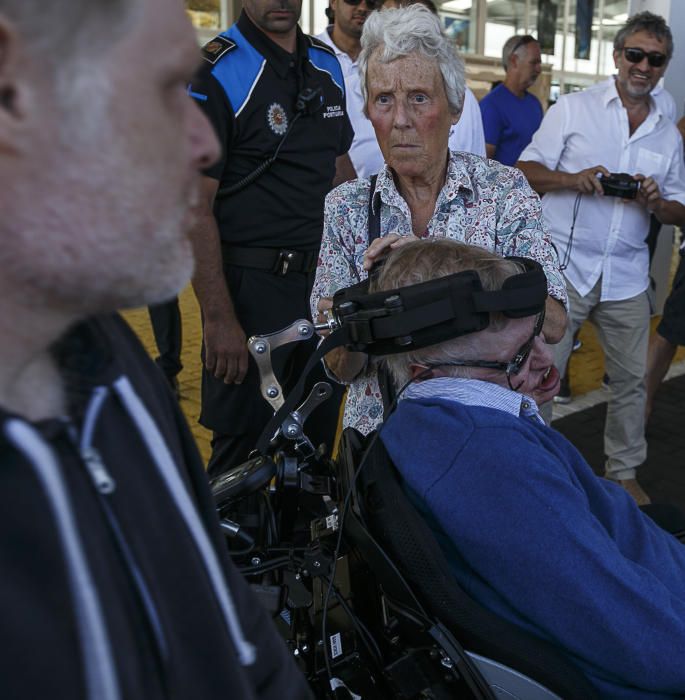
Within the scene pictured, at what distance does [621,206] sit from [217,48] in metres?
2.18

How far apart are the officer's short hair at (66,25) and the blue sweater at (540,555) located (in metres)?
1.04

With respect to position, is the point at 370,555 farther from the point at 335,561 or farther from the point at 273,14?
the point at 273,14

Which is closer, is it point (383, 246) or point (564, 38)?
point (383, 246)

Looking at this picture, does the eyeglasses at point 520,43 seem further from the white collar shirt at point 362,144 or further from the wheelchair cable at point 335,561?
the wheelchair cable at point 335,561

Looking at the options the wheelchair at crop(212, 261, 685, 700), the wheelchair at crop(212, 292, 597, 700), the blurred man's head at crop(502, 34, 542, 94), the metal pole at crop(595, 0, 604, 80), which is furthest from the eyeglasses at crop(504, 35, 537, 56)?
the metal pole at crop(595, 0, 604, 80)

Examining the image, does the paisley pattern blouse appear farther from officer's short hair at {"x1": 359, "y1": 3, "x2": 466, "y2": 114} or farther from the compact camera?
the compact camera

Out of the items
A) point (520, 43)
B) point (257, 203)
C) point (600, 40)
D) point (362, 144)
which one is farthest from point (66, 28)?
point (600, 40)

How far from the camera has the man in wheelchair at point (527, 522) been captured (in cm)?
141

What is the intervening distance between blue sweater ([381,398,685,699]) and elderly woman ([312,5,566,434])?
701 mm

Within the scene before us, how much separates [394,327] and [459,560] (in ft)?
1.59

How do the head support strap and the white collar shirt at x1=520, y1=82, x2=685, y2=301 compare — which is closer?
the head support strap

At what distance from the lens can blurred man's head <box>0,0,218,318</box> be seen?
2.17 feet

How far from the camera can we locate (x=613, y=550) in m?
1.46

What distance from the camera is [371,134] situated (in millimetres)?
3939
